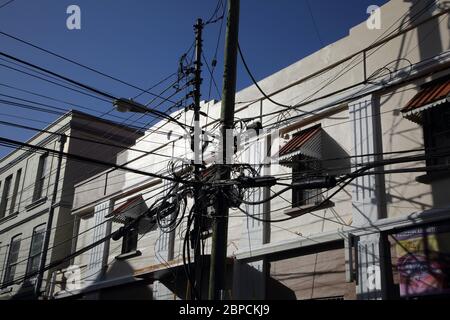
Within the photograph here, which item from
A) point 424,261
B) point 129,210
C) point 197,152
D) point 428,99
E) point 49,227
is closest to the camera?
point 424,261

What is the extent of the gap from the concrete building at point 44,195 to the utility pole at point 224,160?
11631mm

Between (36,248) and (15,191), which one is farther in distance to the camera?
(15,191)

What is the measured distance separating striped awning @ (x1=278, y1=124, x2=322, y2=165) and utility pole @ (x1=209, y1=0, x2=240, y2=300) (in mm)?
1912

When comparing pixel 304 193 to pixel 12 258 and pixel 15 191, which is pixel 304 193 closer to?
pixel 12 258

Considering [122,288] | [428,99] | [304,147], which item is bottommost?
[122,288]

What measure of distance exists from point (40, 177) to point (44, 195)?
3.96 feet

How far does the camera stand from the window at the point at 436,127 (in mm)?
11453

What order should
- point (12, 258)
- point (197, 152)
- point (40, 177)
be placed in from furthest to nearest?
point (40, 177), point (12, 258), point (197, 152)

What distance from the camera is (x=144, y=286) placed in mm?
17516

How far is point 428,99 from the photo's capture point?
11164mm

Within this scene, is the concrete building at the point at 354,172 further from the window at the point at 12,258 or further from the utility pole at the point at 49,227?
the window at the point at 12,258

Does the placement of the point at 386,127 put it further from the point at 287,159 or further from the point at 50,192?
the point at 50,192

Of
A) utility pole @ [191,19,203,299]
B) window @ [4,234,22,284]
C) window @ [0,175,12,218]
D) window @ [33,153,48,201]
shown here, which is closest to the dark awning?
utility pole @ [191,19,203,299]

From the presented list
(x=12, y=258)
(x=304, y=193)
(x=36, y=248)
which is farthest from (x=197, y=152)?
(x=12, y=258)
